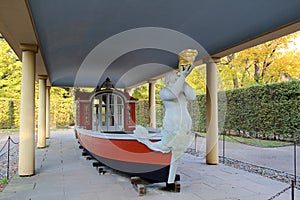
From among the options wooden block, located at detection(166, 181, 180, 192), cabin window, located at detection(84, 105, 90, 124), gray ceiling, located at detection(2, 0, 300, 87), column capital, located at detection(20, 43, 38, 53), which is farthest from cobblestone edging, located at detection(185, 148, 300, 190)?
column capital, located at detection(20, 43, 38, 53)

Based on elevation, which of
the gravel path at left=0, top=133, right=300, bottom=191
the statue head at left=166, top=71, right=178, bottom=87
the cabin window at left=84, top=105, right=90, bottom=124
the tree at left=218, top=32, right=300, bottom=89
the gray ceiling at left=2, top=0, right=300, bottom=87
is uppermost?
the tree at left=218, top=32, right=300, bottom=89

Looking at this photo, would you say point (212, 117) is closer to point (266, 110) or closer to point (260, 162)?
point (260, 162)

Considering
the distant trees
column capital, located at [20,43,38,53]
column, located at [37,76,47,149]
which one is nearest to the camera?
column capital, located at [20,43,38,53]

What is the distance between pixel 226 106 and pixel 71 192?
9850 millimetres

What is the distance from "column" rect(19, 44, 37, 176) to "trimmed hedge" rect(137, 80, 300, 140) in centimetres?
801

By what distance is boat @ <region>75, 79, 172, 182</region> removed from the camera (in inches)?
161

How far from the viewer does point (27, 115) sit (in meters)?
Result: 5.18

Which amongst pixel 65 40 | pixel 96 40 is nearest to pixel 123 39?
pixel 96 40

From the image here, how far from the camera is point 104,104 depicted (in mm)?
6609

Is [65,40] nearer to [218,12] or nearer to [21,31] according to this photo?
[21,31]

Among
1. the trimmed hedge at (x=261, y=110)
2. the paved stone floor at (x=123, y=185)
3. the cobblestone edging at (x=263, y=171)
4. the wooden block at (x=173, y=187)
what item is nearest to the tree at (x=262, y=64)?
the trimmed hedge at (x=261, y=110)

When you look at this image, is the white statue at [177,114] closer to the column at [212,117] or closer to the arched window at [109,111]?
the column at [212,117]

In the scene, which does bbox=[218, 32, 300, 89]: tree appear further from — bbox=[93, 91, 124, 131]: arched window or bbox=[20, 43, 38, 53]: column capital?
bbox=[20, 43, 38, 53]: column capital

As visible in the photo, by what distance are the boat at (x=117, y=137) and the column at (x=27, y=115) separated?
1.25 m
